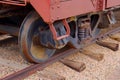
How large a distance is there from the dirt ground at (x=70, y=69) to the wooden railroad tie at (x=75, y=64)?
6 centimetres

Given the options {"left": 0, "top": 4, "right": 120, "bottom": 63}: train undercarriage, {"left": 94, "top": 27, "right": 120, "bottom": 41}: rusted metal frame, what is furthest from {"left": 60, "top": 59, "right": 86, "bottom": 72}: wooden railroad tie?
{"left": 94, "top": 27, "right": 120, "bottom": 41}: rusted metal frame

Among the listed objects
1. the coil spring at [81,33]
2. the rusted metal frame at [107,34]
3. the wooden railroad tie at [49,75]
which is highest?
the coil spring at [81,33]

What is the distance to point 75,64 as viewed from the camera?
4891mm

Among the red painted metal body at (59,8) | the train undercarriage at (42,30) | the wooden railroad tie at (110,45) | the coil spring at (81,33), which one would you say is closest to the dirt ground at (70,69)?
the wooden railroad tie at (110,45)

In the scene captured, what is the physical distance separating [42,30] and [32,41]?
0.26m

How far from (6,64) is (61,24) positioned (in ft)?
3.96

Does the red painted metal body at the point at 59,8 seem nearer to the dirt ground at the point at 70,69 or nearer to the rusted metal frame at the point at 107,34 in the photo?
the dirt ground at the point at 70,69

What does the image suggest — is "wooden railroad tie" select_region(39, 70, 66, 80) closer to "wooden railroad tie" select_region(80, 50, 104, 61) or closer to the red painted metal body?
the red painted metal body

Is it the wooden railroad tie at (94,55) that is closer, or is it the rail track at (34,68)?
the rail track at (34,68)

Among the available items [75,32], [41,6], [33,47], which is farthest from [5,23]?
[41,6]

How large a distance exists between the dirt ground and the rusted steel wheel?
0.67 ft

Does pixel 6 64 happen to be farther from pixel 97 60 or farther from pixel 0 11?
pixel 97 60

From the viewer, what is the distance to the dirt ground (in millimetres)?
4500

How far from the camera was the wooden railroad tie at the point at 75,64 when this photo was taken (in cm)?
479
